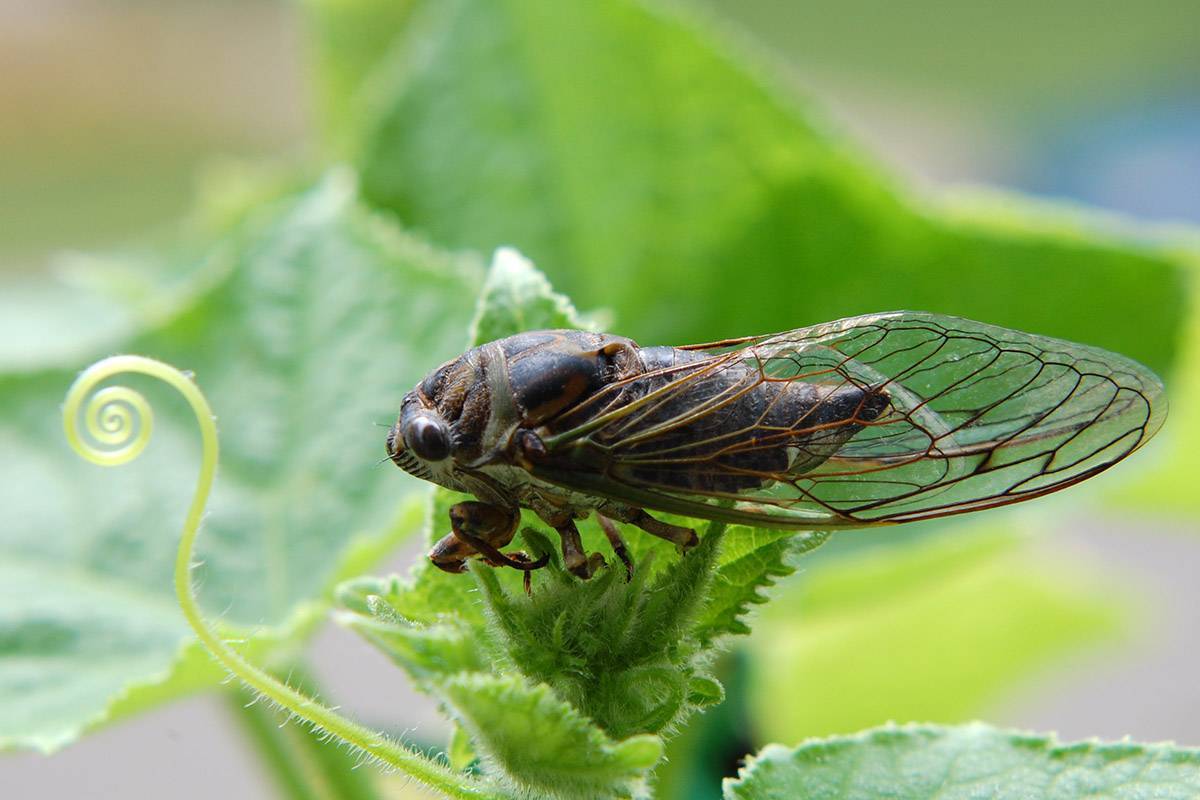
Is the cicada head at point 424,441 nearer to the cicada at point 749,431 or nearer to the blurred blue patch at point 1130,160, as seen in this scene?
the cicada at point 749,431

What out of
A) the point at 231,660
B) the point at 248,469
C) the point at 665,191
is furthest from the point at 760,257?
the point at 231,660

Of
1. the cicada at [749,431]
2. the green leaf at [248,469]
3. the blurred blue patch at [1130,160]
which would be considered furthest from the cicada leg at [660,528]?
the blurred blue patch at [1130,160]

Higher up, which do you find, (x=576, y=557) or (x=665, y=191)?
(x=665, y=191)

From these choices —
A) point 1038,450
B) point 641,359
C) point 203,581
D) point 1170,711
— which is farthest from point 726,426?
point 1170,711

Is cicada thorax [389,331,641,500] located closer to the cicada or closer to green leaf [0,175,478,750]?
the cicada

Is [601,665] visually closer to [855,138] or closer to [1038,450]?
Answer: [1038,450]

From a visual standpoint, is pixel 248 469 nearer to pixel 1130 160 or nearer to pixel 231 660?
pixel 231 660

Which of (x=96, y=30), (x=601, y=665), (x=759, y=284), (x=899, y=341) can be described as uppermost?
(x=96, y=30)
